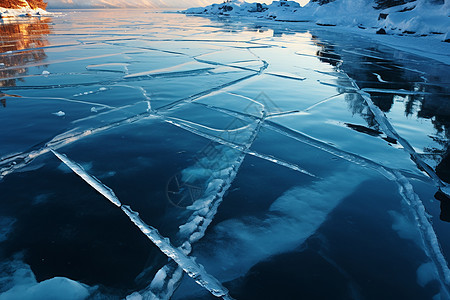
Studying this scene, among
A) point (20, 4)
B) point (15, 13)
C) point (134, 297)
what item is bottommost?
point (134, 297)

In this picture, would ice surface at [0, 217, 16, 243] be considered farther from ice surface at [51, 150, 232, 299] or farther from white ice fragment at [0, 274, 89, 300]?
ice surface at [51, 150, 232, 299]

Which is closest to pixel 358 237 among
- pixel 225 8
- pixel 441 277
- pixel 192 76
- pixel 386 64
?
pixel 441 277

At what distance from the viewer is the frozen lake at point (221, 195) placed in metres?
1.38

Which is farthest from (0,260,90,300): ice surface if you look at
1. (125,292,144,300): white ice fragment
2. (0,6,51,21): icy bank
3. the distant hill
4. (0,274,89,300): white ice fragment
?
the distant hill

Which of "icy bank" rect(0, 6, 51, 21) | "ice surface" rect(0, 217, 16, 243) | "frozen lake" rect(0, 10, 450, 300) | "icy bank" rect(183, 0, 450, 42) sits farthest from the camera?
"icy bank" rect(0, 6, 51, 21)

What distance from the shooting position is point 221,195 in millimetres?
2014

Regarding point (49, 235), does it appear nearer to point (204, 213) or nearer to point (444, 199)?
point (204, 213)

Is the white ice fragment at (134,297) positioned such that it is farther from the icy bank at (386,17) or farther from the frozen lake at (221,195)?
the icy bank at (386,17)

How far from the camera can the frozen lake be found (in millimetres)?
1385

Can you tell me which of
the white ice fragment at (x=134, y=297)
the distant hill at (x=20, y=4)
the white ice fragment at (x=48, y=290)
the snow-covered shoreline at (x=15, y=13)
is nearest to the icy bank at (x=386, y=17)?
the white ice fragment at (x=134, y=297)

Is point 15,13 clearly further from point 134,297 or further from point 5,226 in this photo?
point 134,297

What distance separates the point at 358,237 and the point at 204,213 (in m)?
1.04

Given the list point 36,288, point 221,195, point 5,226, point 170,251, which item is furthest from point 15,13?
point 170,251

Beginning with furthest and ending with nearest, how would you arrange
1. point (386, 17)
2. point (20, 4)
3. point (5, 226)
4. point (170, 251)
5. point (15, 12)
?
point (20, 4) < point (15, 12) < point (386, 17) < point (5, 226) < point (170, 251)
